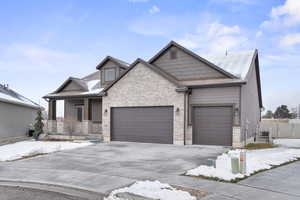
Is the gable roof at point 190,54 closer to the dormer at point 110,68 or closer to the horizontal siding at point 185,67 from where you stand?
the horizontal siding at point 185,67

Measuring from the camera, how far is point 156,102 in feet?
54.2

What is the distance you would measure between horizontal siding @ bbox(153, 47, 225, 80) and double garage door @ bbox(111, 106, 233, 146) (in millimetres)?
2423

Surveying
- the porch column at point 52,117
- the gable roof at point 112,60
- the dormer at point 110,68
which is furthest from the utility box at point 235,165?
the porch column at point 52,117

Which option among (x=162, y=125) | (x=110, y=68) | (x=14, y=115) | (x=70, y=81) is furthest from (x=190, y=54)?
(x=14, y=115)

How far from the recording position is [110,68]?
20719mm

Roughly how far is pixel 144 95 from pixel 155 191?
11.3 metres

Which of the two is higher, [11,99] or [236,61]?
[236,61]

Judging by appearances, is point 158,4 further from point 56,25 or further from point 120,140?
point 120,140

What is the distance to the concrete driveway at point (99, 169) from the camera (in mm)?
7332

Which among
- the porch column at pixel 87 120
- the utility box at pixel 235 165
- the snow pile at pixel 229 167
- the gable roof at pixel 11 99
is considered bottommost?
the snow pile at pixel 229 167

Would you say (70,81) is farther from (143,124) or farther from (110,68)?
(143,124)

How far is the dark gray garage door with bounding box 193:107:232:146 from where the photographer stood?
48.5 feet

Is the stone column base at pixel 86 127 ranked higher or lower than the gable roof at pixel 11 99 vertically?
lower

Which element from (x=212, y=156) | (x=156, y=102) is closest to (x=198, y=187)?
(x=212, y=156)
